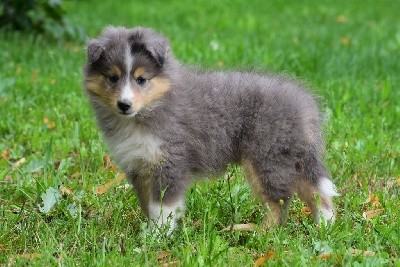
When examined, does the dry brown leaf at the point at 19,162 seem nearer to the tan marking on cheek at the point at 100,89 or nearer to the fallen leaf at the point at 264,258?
the tan marking on cheek at the point at 100,89

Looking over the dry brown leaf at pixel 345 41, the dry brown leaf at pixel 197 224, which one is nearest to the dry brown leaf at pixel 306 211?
the dry brown leaf at pixel 197 224

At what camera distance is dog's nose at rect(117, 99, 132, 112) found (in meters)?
5.04

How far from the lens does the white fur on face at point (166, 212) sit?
202 inches

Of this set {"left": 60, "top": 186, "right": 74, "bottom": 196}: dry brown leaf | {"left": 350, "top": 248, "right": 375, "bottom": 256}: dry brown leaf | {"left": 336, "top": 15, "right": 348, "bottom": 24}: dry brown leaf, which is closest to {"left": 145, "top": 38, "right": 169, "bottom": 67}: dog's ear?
{"left": 60, "top": 186, "right": 74, "bottom": 196}: dry brown leaf

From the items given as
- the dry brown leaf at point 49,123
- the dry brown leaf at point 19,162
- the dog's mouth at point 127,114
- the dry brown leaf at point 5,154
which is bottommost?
the dry brown leaf at point 49,123

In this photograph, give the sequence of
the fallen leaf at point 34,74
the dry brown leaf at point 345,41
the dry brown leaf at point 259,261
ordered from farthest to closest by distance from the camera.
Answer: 1. the dry brown leaf at point 345,41
2. the fallen leaf at point 34,74
3. the dry brown leaf at point 259,261

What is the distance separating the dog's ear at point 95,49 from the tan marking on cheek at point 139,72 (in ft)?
0.79

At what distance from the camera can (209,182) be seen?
594 centimetres

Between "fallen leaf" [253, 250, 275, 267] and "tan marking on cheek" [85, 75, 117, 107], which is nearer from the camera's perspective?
"fallen leaf" [253, 250, 275, 267]

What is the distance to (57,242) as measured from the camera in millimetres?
4930

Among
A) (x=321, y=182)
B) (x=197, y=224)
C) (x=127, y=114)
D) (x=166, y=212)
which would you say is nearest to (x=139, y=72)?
(x=127, y=114)

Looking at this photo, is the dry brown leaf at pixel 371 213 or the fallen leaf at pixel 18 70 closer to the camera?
the dry brown leaf at pixel 371 213

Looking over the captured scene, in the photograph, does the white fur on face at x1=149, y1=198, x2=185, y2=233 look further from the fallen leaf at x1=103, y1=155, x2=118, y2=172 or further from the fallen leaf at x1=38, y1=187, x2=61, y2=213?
the fallen leaf at x1=103, y1=155, x2=118, y2=172

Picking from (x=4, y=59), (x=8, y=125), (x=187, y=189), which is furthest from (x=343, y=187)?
(x=4, y=59)
